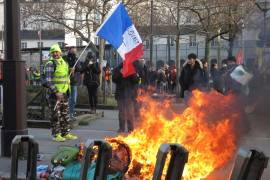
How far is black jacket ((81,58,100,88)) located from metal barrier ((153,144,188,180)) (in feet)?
34.7

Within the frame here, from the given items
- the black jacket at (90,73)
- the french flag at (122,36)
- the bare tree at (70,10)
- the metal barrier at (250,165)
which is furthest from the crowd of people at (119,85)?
the bare tree at (70,10)

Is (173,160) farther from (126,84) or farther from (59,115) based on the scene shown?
(126,84)

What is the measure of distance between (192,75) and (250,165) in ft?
27.8

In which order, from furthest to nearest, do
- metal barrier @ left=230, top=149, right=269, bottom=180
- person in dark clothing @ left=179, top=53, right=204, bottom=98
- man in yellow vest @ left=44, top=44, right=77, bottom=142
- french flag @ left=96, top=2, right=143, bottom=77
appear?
1. person in dark clothing @ left=179, top=53, right=204, bottom=98
2. french flag @ left=96, top=2, right=143, bottom=77
3. man in yellow vest @ left=44, top=44, right=77, bottom=142
4. metal barrier @ left=230, top=149, right=269, bottom=180

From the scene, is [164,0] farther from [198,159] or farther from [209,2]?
[198,159]

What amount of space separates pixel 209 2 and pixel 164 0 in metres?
2.05

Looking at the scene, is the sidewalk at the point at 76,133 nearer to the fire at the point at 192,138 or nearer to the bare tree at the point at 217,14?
the fire at the point at 192,138

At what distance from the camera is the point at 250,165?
391cm

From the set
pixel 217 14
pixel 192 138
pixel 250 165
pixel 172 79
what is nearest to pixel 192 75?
pixel 192 138

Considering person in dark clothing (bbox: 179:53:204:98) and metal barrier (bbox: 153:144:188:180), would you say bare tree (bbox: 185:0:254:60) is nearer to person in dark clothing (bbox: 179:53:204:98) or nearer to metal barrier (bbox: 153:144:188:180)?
person in dark clothing (bbox: 179:53:204:98)

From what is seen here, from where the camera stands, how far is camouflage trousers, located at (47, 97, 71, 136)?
32.2ft

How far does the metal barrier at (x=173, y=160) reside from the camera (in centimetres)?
432

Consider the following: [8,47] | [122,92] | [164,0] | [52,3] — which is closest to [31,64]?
[52,3]

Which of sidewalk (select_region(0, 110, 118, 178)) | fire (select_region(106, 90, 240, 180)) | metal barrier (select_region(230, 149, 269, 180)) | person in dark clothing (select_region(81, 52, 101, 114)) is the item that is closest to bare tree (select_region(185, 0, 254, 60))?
person in dark clothing (select_region(81, 52, 101, 114))
